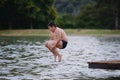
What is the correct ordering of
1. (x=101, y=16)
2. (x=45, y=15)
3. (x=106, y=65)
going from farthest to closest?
(x=101, y=16) < (x=45, y=15) < (x=106, y=65)

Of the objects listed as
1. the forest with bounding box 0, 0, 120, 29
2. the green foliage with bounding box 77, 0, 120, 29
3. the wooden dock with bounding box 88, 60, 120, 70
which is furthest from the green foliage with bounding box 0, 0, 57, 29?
the wooden dock with bounding box 88, 60, 120, 70

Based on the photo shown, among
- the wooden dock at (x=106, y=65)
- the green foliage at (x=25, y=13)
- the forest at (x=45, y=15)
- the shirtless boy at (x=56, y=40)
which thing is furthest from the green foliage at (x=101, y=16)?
the wooden dock at (x=106, y=65)

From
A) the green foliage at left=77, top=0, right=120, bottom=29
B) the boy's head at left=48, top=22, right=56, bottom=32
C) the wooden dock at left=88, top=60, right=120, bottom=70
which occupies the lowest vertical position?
the green foliage at left=77, top=0, right=120, bottom=29

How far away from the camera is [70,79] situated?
15.7 metres

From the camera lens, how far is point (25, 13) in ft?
257

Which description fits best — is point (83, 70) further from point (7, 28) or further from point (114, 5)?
point (114, 5)

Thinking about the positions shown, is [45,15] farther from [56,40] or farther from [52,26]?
[56,40]

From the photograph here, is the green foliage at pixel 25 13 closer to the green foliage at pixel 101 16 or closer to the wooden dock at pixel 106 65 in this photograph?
the green foliage at pixel 101 16

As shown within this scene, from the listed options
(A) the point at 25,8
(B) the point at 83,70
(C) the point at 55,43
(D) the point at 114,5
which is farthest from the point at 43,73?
(D) the point at 114,5

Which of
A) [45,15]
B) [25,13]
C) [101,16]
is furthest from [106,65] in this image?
[101,16]

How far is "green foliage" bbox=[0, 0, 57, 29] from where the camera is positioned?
77.5m

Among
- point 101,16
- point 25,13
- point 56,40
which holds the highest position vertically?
point 56,40

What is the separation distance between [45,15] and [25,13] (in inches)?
177

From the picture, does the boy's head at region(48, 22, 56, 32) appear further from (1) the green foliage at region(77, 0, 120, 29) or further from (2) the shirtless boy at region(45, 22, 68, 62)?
(1) the green foliage at region(77, 0, 120, 29)
